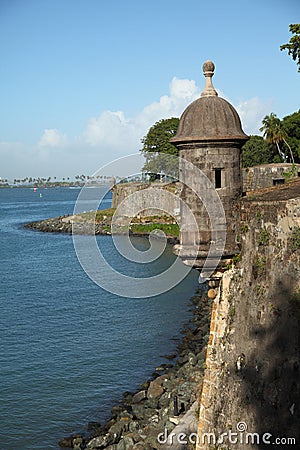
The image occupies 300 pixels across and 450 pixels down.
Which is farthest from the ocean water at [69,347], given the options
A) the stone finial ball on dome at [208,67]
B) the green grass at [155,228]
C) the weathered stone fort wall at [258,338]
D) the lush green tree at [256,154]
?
the lush green tree at [256,154]

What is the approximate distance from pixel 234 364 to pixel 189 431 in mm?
3148

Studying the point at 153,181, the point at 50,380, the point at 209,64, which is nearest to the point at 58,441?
the point at 50,380

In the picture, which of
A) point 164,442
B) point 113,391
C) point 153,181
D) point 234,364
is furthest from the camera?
point 153,181

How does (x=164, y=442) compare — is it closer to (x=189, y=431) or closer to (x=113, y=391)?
(x=189, y=431)

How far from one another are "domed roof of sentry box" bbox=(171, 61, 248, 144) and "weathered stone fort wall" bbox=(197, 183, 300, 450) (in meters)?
1.19

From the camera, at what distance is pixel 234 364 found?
29.8 feet

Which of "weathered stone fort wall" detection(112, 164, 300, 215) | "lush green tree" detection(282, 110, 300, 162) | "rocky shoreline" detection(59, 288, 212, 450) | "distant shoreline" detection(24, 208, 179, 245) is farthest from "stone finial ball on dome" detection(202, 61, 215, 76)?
"lush green tree" detection(282, 110, 300, 162)

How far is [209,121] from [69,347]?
46.0 feet

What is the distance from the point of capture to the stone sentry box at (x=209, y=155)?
906 cm

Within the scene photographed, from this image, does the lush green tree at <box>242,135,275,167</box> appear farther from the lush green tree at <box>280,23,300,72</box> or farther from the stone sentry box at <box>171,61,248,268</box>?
the stone sentry box at <box>171,61,248,268</box>

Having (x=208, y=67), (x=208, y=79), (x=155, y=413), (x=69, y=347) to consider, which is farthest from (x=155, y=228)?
(x=208, y=67)

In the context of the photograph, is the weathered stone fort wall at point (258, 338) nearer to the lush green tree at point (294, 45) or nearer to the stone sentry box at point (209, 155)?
the stone sentry box at point (209, 155)

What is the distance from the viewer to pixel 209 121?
9055 millimetres

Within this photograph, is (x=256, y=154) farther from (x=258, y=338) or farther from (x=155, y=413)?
(x=258, y=338)
